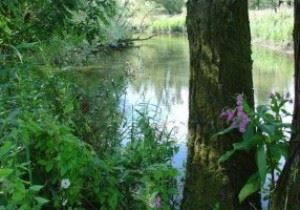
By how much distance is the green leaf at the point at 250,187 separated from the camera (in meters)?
2.68

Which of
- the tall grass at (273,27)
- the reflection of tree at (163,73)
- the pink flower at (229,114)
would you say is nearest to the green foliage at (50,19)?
the pink flower at (229,114)

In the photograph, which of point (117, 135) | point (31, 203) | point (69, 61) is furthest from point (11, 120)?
point (69, 61)

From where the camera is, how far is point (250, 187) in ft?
8.87

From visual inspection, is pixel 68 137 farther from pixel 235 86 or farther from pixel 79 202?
pixel 235 86

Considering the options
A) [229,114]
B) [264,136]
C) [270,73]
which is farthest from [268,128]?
[270,73]

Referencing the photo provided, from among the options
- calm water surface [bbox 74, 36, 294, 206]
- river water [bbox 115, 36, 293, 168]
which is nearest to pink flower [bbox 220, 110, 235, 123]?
river water [bbox 115, 36, 293, 168]

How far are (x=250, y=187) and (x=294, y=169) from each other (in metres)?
0.48

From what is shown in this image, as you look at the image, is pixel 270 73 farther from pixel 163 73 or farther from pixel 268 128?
pixel 268 128

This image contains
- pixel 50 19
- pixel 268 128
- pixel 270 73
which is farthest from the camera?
pixel 270 73

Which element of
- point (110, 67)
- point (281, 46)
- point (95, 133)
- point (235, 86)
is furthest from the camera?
point (281, 46)

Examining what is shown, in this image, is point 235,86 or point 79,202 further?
point 235,86

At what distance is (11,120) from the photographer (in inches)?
88.3

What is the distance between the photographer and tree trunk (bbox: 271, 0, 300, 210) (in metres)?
2.26

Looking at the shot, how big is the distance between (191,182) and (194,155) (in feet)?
0.53
